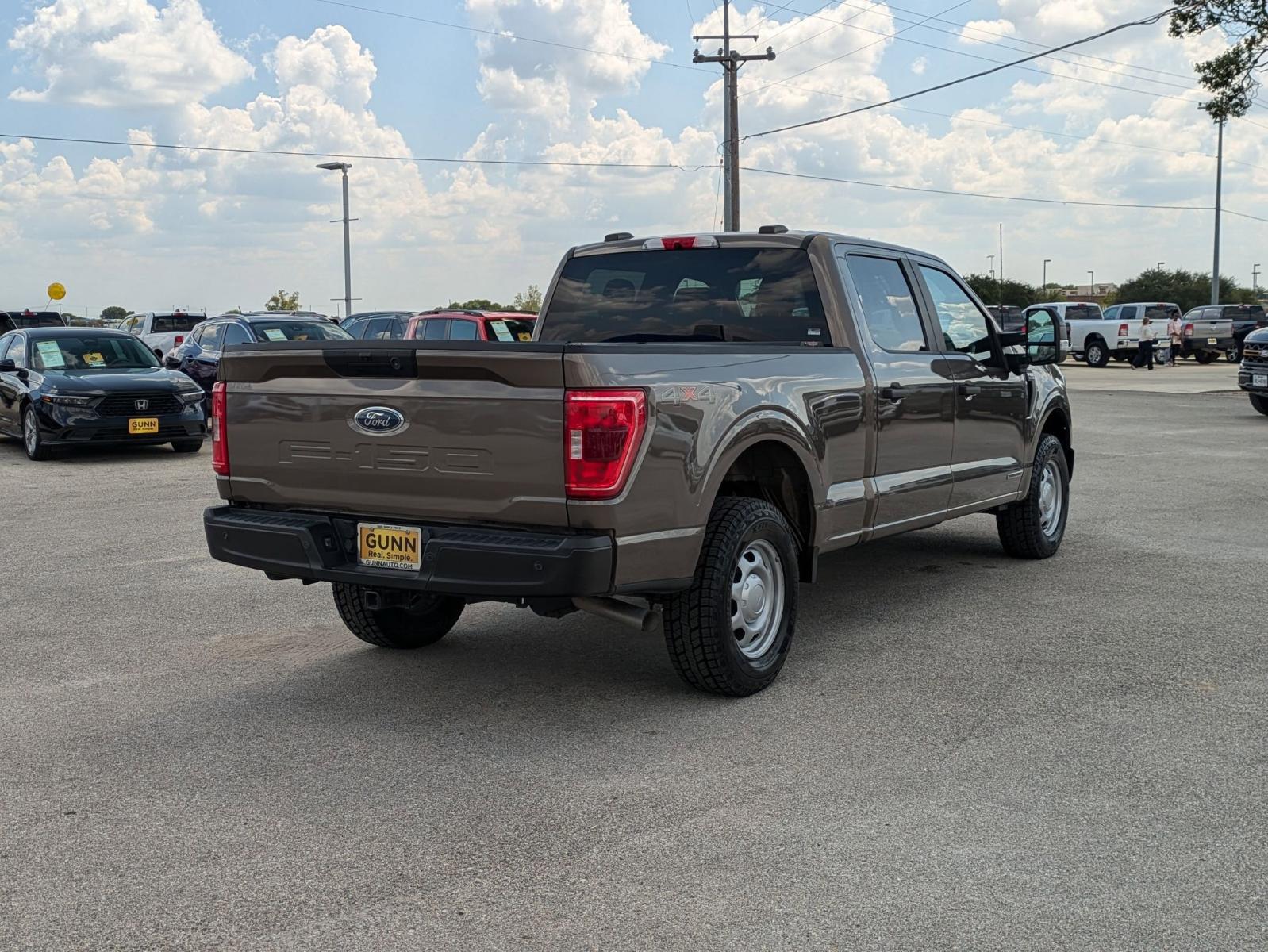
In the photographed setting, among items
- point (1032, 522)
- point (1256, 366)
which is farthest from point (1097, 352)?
point (1032, 522)

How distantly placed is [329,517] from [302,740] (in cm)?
87

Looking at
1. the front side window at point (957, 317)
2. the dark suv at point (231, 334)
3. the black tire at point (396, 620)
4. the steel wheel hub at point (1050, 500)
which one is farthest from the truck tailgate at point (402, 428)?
the dark suv at point (231, 334)

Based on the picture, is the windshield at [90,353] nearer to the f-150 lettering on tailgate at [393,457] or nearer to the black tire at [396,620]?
the black tire at [396,620]

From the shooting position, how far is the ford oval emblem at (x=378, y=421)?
4.91 meters

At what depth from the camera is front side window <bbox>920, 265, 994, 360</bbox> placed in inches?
286

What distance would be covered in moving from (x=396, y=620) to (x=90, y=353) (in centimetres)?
1139

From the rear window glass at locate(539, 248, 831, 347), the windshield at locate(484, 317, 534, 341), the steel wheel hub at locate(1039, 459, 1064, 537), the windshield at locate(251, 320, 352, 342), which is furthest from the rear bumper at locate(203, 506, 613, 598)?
the windshield at locate(251, 320, 352, 342)

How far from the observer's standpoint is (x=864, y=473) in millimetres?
6227

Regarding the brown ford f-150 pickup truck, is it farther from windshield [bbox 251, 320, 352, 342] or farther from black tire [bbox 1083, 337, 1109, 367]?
black tire [bbox 1083, 337, 1109, 367]

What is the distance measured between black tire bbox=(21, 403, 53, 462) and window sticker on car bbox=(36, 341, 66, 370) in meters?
0.64

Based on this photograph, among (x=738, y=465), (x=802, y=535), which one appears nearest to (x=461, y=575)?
(x=738, y=465)

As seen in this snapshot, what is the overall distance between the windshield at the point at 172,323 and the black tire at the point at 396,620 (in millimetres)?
25783

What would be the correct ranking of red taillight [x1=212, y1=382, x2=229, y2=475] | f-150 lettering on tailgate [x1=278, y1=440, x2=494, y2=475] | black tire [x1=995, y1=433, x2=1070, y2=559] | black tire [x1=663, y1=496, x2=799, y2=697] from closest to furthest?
f-150 lettering on tailgate [x1=278, y1=440, x2=494, y2=475] < black tire [x1=663, y1=496, x2=799, y2=697] < red taillight [x1=212, y1=382, x2=229, y2=475] < black tire [x1=995, y1=433, x2=1070, y2=559]

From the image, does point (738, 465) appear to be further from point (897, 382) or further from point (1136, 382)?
point (1136, 382)
